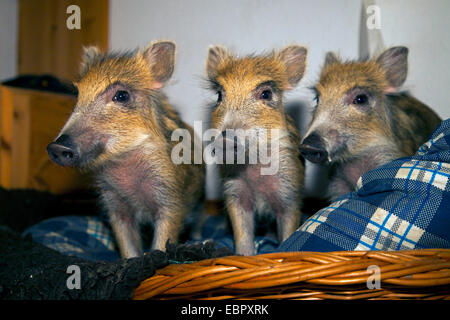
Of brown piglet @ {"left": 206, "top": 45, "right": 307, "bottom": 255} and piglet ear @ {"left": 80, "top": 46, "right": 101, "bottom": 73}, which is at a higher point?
piglet ear @ {"left": 80, "top": 46, "right": 101, "bottom": 73}

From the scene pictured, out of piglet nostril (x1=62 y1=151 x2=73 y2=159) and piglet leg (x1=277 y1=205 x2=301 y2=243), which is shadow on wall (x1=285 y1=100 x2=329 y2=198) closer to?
piglet leg (x1=277 y1=205 x2=301 y2=243)

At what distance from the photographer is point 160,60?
2027mm

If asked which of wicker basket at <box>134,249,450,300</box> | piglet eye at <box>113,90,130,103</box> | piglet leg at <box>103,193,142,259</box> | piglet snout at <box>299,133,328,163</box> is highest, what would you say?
piglet eye at <box>113,90,130,103</box>

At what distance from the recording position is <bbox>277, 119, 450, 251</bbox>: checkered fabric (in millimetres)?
1347

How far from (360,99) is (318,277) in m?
1.08

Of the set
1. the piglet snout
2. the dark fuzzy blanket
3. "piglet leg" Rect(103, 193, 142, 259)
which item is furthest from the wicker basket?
"piglet leg" Rect(103, 193, 142, 259)

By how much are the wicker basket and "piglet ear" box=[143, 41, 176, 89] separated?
1068 millimetres

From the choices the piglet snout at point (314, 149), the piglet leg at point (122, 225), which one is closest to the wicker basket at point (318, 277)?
the piglet snout at point (314, 149)

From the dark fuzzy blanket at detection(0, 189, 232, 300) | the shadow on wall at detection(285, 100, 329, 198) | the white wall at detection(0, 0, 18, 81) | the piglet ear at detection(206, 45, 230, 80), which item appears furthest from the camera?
the white wall at detection(0, 0, 18, 81)

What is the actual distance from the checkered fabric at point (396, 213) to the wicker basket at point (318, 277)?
0.15m

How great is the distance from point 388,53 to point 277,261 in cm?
134

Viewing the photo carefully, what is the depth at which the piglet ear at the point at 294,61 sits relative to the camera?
207 cm

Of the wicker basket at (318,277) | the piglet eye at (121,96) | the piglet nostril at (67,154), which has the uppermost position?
the piglet eye at (121,96)

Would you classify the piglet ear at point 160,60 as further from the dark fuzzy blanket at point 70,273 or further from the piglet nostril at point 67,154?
the dark fuzzy blanket at point 70,273
